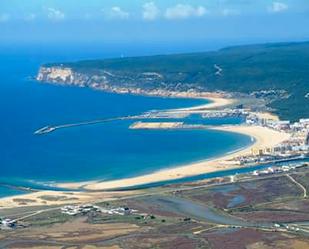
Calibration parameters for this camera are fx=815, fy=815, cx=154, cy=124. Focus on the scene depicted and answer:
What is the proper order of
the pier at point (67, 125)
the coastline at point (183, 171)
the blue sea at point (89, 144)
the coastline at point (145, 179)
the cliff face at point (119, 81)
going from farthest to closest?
the cliff face at point (119, 81) < the pier at point (67, 125) < the blue sea at point (89, 144) < the coastline at point (183, 171) < the coastline at point (145, 179)

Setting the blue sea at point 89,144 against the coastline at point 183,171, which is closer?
the coastline at point 183,171

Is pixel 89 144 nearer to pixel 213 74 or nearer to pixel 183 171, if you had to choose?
pixel 183 171

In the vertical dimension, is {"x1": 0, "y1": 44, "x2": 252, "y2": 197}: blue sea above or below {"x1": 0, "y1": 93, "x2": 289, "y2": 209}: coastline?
above

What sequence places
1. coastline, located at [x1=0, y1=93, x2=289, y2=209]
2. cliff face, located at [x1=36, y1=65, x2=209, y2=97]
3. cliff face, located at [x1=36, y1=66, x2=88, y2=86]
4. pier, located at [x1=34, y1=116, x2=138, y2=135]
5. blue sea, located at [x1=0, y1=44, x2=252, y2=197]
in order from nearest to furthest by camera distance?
coastline, located at [x1=0, y1=93, x2=289, y2=209] < blue sea, located at [x1=0, y1=44, x2=252, y2=197] < pier, located at [x1=34, y1=116, x2=138, y2=135] < cliff face, located at [x1=36, y1=65, x2=209, y2=97] < cliff face, located at [x1=36, y1=66, x2=88, y2=86]

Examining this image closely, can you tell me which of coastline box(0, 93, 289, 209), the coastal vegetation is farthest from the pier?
the coastal vegetation

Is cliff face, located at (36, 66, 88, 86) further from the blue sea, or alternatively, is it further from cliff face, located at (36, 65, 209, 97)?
the blue sea

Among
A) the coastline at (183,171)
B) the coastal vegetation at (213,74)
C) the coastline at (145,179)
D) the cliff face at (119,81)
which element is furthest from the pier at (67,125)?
the cliff face at (119,81)

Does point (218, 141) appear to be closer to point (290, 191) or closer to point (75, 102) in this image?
point (290, 191)

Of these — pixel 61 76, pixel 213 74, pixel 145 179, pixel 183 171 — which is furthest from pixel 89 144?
pixel 61 76

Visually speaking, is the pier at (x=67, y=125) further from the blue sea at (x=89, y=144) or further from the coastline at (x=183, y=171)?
the coastline at (x=183, y=171)
